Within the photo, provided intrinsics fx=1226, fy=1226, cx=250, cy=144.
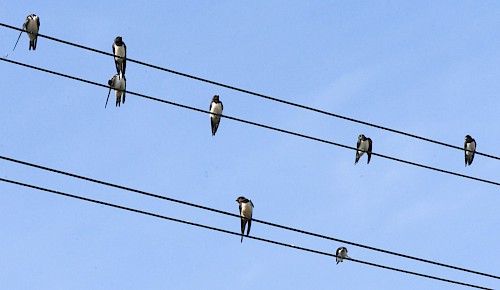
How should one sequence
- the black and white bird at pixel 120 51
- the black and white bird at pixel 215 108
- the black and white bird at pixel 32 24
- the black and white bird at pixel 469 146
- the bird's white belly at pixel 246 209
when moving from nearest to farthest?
the bird's white belly at pixel 246 209 < the black and white bird at pixel 32 24 < the black and white bird at pixel 120 51 < the black and white bird at pixel 215 108 < the black and white bird at pixel 469 146

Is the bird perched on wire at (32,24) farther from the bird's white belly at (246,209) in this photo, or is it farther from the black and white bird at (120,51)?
the bird's white belly at (246,209)

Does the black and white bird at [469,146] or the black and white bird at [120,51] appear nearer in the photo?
the black and white bird at [120,51]

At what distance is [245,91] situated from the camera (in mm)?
12539

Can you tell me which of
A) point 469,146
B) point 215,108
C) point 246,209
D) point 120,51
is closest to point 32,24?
point 120,51

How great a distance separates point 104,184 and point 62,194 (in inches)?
14.8

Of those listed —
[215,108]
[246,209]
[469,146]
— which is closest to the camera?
[246,209]

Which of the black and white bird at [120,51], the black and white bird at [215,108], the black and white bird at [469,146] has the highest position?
the black and white bird at [469,146]

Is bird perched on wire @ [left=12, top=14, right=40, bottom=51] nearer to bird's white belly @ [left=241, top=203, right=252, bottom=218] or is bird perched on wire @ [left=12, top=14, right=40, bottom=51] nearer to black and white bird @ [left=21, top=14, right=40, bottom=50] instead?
black and white bird @ [left=21, top=14, right=40, bottom=50]

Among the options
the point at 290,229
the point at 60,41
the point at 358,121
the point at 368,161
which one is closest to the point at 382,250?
the point at 290,229

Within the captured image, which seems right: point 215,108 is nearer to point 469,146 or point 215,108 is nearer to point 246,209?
point 246,209

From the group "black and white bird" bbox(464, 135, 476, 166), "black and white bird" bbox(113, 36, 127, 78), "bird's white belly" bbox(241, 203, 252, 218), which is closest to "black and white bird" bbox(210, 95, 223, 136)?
"black and white bird" bbox(113, 36, 127, 78)

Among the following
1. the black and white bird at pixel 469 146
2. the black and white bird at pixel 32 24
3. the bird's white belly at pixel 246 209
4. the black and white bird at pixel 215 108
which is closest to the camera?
the bird's white belly at pixel 246 209

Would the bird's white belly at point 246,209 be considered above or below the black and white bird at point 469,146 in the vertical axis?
below

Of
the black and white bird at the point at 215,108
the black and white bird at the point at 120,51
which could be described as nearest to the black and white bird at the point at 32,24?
the black and white bird at the point at 120,51
